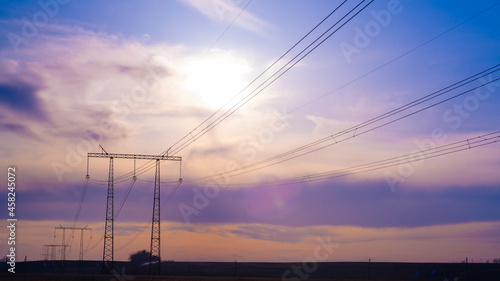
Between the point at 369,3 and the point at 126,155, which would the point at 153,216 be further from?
the point at 369,3

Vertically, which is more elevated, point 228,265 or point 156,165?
point 156,165

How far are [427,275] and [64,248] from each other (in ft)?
386

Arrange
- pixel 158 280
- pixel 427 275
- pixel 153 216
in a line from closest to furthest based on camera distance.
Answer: pixel 158 280 < pixel 153 216 < pixel 427 275

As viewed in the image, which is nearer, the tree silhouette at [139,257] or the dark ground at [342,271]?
the dark ground at [342,271]

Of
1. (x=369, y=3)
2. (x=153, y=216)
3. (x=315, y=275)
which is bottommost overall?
(x=315, y=275)

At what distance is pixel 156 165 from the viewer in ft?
279

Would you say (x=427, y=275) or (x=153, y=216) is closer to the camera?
(x=153, y=216)

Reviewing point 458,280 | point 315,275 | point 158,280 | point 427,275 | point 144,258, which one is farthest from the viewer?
point 144,258

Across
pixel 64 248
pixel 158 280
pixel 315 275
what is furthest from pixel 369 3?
pixel 64 248

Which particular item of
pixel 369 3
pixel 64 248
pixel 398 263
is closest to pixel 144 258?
pixel 64 248

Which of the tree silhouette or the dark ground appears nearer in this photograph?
the dark ground

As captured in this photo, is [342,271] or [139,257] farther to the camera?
[139,257]

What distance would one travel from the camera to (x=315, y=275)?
130m

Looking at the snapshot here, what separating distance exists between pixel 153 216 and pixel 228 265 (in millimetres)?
89437
